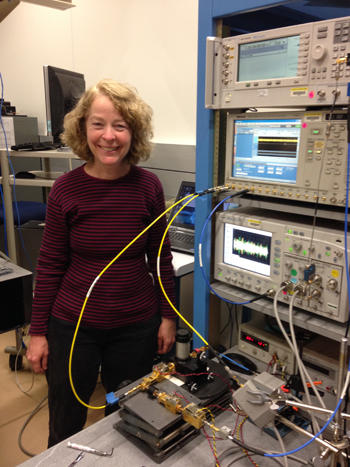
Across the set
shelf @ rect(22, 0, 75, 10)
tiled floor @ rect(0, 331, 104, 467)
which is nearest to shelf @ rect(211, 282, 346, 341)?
tiled floor @ rect(0, 331, 104, 467)

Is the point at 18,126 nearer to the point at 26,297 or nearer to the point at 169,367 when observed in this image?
the point at 26,297

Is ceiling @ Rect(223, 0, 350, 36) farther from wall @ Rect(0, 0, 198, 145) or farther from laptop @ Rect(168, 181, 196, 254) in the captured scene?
wall @ Rect(0, 0, 198, 145)

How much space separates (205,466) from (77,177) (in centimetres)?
92

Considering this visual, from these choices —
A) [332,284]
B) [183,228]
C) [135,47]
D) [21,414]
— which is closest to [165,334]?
[332,284]

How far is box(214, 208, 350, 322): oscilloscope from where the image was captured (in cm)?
111

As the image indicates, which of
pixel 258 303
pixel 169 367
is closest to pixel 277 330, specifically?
pixel 258 303

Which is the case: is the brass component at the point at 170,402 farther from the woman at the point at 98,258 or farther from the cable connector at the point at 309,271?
the cable connector at the point at 309,271

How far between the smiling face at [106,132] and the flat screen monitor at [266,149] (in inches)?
14.2

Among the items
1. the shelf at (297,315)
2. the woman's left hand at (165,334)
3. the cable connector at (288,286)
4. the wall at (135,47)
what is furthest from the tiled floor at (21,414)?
the wall at (135,47)

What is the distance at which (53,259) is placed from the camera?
1.37 meters

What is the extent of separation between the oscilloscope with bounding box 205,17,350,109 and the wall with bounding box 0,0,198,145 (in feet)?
5.22

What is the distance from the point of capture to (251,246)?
133 cm

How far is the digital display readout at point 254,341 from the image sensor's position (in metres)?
1.48

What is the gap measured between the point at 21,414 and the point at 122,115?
174 centimetres
